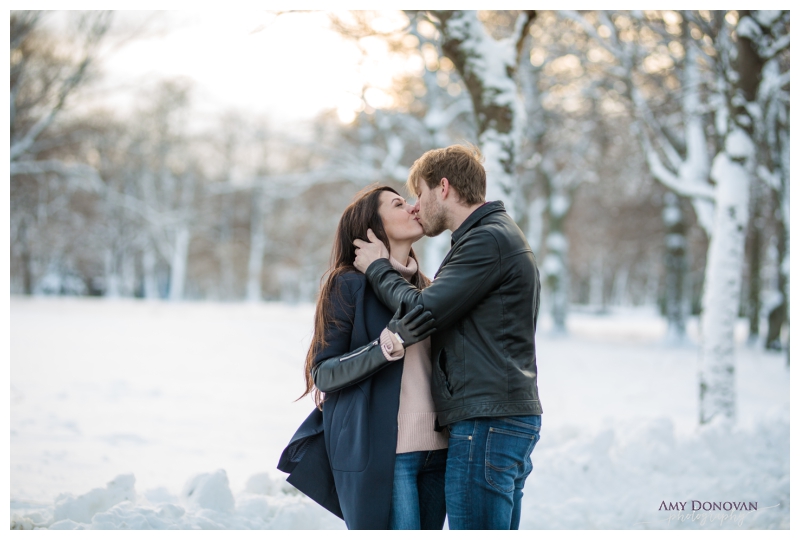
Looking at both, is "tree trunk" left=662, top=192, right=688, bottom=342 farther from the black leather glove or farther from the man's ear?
the black leather glove

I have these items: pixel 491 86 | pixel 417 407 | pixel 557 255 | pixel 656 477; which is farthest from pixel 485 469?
pixel 557 255

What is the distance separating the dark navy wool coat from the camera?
Answer: 2516 mm

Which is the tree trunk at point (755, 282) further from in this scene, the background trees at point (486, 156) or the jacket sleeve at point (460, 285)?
the jacket sleeve at point (460, 285)

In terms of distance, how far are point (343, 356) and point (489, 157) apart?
11.4 feet

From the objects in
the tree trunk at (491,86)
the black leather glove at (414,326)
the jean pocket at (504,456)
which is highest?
the tree trunk at (491,86)

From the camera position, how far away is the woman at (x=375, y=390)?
8.22 ft

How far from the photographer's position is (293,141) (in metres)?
15.1

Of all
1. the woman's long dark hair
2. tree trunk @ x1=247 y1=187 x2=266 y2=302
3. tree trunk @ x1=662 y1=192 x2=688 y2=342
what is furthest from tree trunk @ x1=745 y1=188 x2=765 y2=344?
tree trunk @ x1=247 y1=187 x2=266 y2=302

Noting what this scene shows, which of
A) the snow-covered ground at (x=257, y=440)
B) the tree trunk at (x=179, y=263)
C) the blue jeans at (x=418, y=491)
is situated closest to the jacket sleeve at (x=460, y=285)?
the blue jeans at (x=418, y=491)

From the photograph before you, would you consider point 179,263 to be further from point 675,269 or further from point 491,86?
point 491,86

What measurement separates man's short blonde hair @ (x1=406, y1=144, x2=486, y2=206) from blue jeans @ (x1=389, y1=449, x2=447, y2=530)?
3.46ft

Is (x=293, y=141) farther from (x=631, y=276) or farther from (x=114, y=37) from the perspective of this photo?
(x=631, y=276)

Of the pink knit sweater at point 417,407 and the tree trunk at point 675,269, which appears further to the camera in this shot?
the tree trunk at point 675,269
